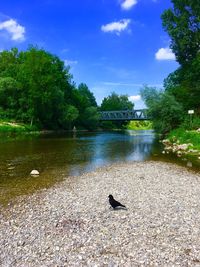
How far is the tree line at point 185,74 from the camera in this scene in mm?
47844

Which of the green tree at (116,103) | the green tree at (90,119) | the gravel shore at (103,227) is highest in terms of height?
the green tree at (116,103)

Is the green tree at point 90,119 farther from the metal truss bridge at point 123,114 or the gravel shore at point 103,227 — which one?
the gravel shore at point 103,227

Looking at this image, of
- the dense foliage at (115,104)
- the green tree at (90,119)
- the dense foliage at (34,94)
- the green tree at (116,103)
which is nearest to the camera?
the dense foliage at (34,94)

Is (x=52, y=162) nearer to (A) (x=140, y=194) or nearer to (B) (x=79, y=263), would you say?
(A) (x=140, y=194)

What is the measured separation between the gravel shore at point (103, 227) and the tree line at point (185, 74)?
33.7 meters

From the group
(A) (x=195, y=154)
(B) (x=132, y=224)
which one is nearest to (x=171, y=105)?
(A) (x=195, y=154)

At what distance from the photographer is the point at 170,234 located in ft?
29.7

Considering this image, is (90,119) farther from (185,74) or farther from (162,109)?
(162,109)

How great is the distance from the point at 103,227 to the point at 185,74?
49.0m

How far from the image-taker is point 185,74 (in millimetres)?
53875

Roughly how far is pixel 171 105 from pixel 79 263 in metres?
42.7

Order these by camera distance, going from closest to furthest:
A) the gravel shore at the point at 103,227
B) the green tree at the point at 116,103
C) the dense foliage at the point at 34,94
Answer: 1. the gravel shore at the point at 103,227
2. the dense foliage at the point at 34,94
3. the green tree at the point at 116,103

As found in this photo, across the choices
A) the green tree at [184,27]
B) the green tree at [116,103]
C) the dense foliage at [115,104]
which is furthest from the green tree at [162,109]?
the green tree at [116,103]

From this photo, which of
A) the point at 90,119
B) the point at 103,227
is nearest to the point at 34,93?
the point at 90,119
